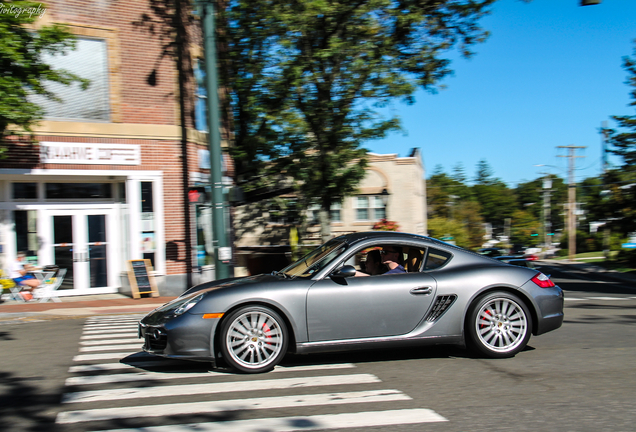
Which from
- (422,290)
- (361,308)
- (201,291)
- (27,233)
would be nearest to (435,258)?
(422,290)

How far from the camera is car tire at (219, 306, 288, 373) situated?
17.8 feet

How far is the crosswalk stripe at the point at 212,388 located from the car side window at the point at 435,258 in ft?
4.68

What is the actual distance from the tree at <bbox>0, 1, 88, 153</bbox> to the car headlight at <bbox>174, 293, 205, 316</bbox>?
7.19 meters

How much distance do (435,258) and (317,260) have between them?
130 cm

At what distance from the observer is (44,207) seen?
14.4 m

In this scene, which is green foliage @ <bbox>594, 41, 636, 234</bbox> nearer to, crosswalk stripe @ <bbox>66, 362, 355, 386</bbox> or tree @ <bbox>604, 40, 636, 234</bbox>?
tree @ <bbox>604, 40, 636, 234</bbox>

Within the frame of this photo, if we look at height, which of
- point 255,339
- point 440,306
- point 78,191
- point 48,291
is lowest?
point 48,291

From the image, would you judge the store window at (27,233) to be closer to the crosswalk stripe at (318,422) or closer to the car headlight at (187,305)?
the car headlight at (187,305)

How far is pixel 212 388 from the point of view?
5020 millimetres

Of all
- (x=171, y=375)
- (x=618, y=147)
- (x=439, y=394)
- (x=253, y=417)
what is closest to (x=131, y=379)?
(x=171, y=375)

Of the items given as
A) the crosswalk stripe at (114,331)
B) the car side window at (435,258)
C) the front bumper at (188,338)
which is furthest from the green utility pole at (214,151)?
the car side window at (435,258)

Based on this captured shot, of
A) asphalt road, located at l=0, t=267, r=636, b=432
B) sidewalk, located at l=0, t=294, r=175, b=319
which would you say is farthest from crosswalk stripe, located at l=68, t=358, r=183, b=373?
sidewalk, located at l=0, t=294, r=175, b=319

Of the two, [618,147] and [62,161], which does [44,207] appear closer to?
[62,161]

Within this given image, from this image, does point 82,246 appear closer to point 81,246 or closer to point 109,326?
point 81,246
